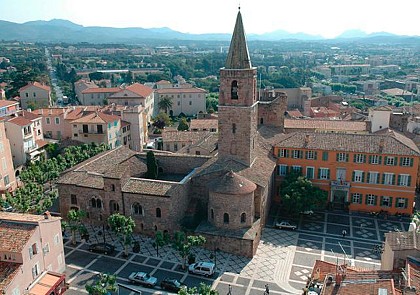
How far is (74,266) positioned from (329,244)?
1230 inches

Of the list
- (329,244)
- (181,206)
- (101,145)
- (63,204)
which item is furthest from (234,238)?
(101,145)

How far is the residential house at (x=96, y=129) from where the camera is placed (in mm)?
84062

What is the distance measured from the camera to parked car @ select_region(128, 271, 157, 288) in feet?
141

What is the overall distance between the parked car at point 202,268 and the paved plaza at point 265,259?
0.62m

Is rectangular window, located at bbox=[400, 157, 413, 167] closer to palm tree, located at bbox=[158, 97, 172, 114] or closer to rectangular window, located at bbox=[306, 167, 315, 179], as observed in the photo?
rectangular window, located at bbox=[306, 167, 315, 179]

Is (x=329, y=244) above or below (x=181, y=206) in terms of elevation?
below

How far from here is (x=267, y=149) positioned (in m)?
63.0

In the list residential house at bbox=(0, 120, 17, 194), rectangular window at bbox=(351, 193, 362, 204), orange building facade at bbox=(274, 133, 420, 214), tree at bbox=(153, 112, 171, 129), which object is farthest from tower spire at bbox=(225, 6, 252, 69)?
tree at bbox=(153, 112, 171, 129)

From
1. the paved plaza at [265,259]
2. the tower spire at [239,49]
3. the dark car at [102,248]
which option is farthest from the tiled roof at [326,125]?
the dark car at [102,248]

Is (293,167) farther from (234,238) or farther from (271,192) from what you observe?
(234,238)

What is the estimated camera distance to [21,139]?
3063 inches

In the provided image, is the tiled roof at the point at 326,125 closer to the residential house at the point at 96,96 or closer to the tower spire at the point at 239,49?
the tower spire at the point at 239,49

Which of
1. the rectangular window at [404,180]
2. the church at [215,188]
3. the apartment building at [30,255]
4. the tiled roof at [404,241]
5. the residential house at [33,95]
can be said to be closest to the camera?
the tiled roof at [404,241]

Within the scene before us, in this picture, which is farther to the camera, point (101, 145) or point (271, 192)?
point (101, 145)
